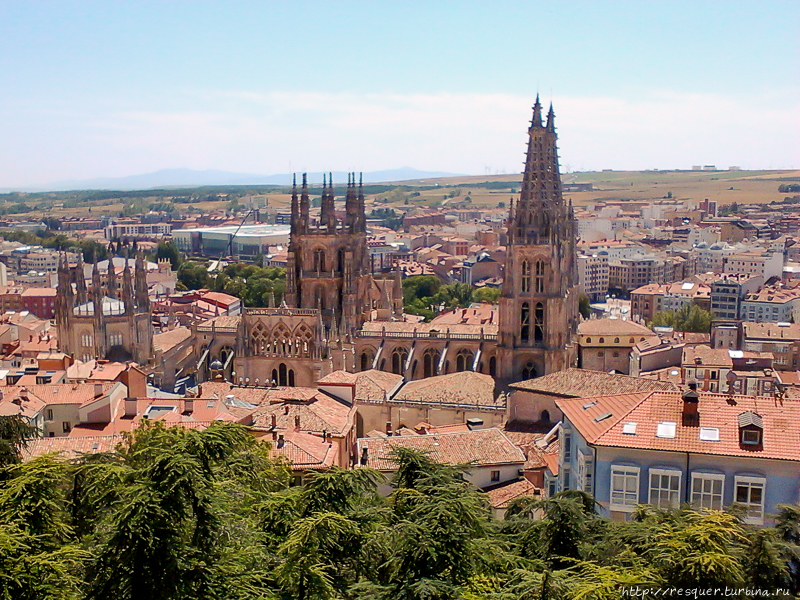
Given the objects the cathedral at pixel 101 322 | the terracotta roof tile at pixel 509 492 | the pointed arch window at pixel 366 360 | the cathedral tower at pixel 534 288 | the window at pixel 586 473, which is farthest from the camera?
the pointed arch window at pixel 366 360

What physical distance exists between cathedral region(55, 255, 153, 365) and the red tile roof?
44707 mm

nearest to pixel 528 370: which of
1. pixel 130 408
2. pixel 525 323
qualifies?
pixel 525 323

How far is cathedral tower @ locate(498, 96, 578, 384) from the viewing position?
66375 mm

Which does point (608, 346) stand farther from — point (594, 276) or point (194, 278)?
point (194, 278)

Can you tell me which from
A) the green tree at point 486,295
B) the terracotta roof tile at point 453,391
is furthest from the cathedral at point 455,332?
the green tree at point 486,295

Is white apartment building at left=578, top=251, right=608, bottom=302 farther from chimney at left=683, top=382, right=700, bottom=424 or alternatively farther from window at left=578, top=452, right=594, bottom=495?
chimney at left=683, top=382, right=700, bottom=424

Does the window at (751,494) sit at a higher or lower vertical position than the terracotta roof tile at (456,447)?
higher

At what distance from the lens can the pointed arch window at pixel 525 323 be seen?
6731cm

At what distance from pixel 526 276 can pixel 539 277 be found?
93cm

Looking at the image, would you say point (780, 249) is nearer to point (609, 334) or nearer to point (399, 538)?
point (609, 334)

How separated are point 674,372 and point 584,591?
178ft

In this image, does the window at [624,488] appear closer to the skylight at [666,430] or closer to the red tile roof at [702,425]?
the red tile roof at [702,425]

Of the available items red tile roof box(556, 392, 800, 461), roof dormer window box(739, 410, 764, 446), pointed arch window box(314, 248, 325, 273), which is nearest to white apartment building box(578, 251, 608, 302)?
pointed arch window box(314, 248, 325, 273)

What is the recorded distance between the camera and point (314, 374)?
68.2 metres
